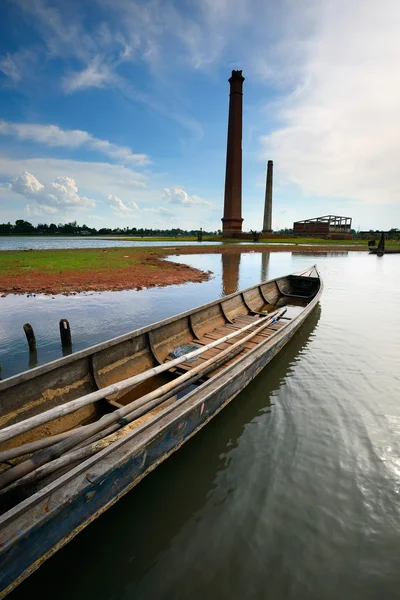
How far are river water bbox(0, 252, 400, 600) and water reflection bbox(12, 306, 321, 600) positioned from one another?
0.01 m

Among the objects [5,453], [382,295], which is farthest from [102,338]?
[382,295]

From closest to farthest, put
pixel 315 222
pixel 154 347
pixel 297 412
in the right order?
pixel 297 412 → pixel 154 347 → pixel 315 222

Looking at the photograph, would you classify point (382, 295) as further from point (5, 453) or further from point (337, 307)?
point (5, 453)

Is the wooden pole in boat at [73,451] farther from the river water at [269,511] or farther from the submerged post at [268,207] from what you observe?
the submerged post at [268,207]

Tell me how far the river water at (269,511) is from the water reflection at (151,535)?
0.04 ft

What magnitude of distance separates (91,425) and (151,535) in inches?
52.9

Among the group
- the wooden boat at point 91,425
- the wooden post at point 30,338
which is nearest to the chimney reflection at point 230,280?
the wooden boat at point 91,425

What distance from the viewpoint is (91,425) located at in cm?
345

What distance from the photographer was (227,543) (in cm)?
293

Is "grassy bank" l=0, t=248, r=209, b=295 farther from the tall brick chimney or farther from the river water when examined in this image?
the tall brick chimney

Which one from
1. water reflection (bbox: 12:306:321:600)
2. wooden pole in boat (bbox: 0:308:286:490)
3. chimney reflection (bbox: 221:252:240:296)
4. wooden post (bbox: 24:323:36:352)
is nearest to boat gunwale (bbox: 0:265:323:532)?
wooden pole in boat (bbox: 0:308:286:490)

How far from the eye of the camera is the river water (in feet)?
8.51

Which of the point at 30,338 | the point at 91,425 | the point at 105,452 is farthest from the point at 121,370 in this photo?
the point at 30,338

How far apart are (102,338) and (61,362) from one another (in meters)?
4.59
